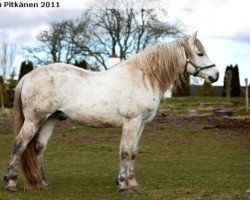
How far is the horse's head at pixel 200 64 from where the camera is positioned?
27.6 ft

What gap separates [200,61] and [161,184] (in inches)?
92.9

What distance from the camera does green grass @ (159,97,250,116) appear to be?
88.8 ft

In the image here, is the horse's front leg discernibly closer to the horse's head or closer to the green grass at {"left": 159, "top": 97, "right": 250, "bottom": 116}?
the horse's head

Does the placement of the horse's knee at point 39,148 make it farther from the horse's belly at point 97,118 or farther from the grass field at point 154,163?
the horse's belly at point 97,118

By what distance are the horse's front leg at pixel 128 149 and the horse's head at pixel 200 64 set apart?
1.32m

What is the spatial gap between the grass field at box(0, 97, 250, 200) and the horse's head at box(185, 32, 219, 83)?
189 centimetres

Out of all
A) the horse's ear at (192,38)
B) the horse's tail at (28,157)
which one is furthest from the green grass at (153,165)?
the horse's ear at (192,38)

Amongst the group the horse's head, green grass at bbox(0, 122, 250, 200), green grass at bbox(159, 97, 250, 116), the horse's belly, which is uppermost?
the horse's head

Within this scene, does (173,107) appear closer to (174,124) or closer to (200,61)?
(174,124)

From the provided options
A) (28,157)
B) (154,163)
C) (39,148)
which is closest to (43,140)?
(39,148)

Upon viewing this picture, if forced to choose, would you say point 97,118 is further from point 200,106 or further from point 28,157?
point 200,106

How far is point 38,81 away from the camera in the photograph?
26.5 ft

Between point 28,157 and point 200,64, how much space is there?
3.24 meters

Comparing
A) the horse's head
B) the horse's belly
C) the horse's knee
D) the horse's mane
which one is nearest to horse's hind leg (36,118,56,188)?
the horse's knee
